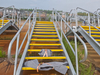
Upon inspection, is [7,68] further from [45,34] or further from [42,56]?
[45,34]

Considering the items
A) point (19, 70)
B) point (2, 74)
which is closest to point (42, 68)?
point (19, 70)

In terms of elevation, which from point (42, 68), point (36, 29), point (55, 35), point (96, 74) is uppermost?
→ point (36, 29)

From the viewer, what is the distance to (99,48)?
2246 mm

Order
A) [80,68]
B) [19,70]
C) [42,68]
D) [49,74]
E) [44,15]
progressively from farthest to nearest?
[44,15] < [80,68] < [49,74] < [42,68] < [19,70]

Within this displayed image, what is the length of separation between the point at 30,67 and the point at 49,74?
52 centimetres

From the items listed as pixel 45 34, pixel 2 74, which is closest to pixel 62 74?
pixel 2 74

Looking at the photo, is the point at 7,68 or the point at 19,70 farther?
the point at 7,68

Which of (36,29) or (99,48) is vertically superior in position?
(36,29)

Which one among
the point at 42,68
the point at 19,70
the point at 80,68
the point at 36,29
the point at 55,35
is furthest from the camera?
the point at 36,29

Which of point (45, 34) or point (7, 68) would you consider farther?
point (45, 34)

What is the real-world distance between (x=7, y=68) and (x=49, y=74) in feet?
3.95

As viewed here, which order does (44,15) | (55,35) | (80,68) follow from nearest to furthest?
(80,68), (55,35), (44,15)

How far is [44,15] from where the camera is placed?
11570mm

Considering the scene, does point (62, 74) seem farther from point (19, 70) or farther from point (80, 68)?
point (19, 70)
